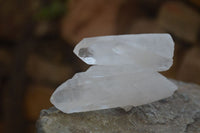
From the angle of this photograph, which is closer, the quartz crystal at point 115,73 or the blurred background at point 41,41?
the quartz crystal at point 115,73

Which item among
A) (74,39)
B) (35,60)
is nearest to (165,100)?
(74,39)

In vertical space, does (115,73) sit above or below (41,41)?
above

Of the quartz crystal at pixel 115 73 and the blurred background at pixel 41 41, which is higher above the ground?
the quartz crystal at pixel 115 73

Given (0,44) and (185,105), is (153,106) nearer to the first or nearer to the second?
(185,105)

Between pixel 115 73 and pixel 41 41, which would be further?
pixel 41 41
